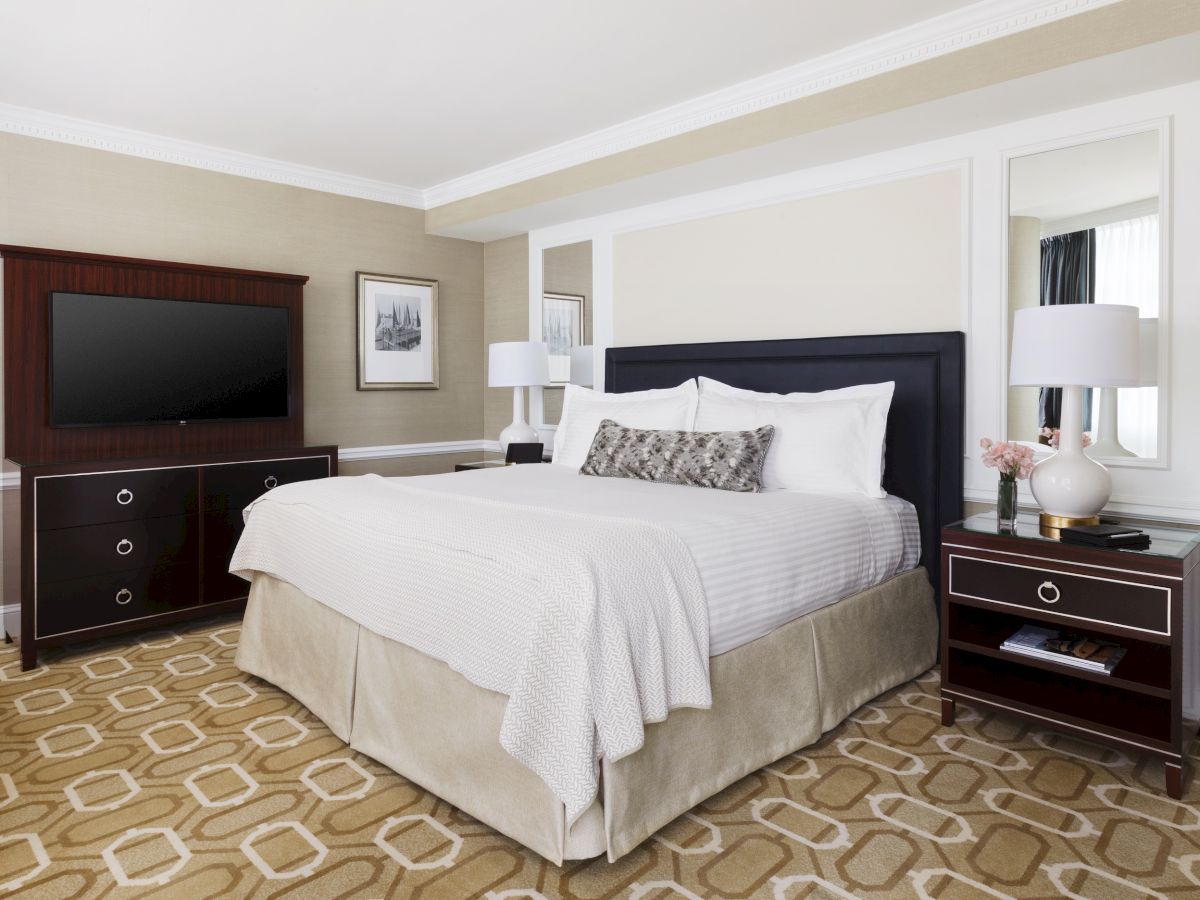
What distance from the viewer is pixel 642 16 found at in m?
2.93

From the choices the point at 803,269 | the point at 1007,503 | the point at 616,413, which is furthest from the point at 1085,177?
the point at 616,413

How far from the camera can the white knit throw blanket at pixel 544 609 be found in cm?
187

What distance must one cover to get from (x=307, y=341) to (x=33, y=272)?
1.43 m

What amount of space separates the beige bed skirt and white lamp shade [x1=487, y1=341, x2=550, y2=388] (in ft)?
6.71

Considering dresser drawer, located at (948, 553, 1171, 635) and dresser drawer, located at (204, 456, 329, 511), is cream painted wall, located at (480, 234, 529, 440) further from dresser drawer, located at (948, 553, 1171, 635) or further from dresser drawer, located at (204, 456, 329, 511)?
dresser drawer, located at (948, 553, 1171, 635)

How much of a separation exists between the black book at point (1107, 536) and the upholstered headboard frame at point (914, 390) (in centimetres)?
81

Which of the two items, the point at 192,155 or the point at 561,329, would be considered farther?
the point at 561,329

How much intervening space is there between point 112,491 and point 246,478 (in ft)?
1.98

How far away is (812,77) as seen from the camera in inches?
131

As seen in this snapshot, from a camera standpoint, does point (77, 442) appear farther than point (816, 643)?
Yes

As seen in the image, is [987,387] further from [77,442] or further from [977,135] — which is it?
[77,442]

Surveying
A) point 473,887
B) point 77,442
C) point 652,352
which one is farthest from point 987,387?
point 77,442

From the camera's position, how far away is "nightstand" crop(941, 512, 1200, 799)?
235 cm

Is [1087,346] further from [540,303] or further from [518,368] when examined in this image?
[540,303]
